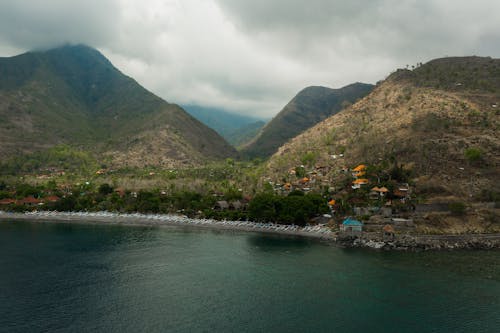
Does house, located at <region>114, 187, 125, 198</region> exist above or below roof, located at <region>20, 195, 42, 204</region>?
above

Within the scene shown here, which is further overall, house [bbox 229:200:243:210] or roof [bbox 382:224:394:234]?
house [bbox 229:200:243:210]

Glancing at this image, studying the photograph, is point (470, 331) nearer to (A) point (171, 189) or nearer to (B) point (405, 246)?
(B) point (405, 246)

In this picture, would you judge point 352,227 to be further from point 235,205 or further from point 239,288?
point 235,205

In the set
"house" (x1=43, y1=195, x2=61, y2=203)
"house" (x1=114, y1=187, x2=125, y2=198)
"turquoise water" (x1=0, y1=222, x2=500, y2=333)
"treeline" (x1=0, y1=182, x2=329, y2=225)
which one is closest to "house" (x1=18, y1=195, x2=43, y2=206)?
"house" (x1=43, y1=195, x2=61, y2=203)

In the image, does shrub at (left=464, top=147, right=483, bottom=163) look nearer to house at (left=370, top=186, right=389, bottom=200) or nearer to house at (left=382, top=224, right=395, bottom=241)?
house at (left=370, top=186, right=389, bottom=200)

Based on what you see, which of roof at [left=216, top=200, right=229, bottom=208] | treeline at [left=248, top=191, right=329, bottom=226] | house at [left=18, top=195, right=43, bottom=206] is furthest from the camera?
house at [left=18, top=195, right=43, bottom=206]

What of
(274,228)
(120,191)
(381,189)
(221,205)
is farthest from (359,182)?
(120,191)

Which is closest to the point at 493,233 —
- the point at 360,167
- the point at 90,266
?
the point at 360,167
